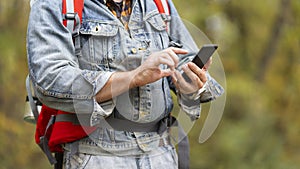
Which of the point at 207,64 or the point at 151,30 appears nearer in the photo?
the point at 207,64

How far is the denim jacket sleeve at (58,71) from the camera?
2.37m

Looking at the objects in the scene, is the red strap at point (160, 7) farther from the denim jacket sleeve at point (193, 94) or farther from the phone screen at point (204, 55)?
the phone screen at point (204, 55)

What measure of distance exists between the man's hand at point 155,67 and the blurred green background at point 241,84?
4882mm

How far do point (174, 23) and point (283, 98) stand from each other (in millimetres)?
6912

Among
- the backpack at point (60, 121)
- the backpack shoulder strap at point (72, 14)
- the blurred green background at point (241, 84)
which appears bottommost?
the blurred green background at point (241, 84)

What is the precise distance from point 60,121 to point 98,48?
0.31 meters

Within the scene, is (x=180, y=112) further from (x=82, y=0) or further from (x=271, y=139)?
(x=271, y=139)

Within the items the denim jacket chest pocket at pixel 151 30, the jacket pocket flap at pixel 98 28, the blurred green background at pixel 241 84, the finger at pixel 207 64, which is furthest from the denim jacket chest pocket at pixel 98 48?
the blurred green background at pixel 241 84

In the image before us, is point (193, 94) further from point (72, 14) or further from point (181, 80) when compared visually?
point (72, 14)

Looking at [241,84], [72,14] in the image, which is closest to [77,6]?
[72,14]

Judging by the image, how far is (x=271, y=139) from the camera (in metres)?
8.40

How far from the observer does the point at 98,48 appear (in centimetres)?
252

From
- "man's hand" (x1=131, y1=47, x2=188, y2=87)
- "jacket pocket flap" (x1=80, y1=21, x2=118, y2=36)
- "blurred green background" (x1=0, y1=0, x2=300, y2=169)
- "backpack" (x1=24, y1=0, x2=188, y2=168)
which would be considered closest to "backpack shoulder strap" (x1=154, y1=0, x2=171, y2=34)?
"backpack" (x1=24, y1=0, x2=188, y2=168)

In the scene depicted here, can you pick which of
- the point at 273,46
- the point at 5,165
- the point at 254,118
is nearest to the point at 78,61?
the point at 5,165
